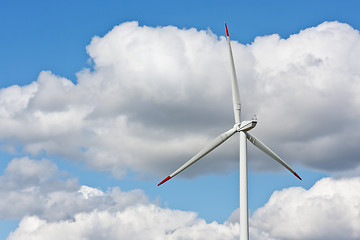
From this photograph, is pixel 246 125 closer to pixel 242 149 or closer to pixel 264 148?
pixel 242 149

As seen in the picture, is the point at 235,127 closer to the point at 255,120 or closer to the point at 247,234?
the point at 255,120

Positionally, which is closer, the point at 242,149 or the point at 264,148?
the point at 242,149

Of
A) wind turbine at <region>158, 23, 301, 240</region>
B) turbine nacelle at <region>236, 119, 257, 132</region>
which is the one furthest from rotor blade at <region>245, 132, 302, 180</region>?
turbine nacelle at <region>236, 119, 257, 132</region>

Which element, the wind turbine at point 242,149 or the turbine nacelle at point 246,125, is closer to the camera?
the wind turbine at point 242,149

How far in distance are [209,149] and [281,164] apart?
544 inches

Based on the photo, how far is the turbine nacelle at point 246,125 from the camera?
302ft

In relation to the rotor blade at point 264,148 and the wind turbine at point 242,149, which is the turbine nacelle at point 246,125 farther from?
the rotor blade at point 264,148

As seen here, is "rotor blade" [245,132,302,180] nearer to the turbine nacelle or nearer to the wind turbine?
the wind turbine

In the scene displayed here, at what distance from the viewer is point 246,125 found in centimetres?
9338

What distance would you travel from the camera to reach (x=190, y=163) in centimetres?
9706

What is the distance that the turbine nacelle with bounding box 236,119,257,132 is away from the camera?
92.2 metres

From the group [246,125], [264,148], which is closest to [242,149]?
[246,125]

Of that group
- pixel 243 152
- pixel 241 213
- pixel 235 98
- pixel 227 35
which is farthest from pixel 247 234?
pixel 227 35

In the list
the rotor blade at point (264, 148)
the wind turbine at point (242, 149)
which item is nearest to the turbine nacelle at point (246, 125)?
the wind turbine at point (242, 149)
